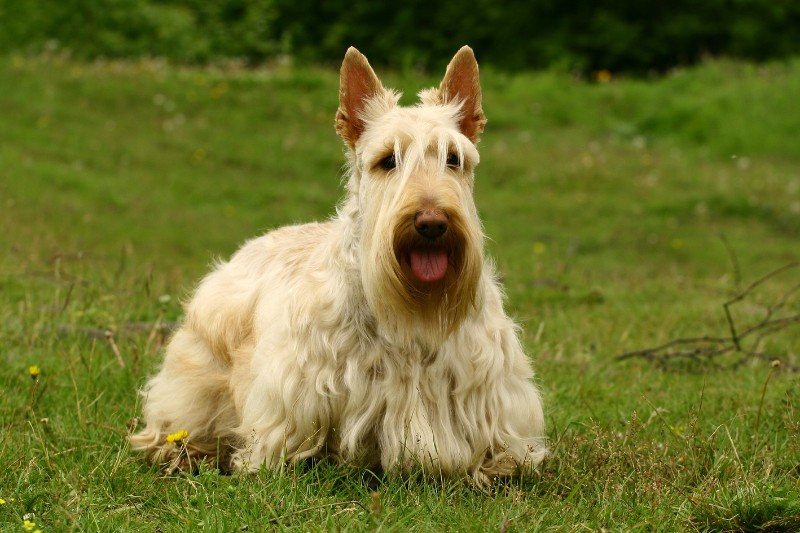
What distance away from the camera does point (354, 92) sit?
437 cm

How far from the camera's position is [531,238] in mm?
12312

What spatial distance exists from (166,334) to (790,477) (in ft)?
12.6

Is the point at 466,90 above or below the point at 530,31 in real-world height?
above

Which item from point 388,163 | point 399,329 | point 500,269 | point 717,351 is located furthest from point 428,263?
point 500,269

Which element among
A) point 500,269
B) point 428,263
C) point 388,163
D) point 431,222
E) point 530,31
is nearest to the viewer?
point 431,222

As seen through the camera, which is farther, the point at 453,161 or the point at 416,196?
the point at 453,161

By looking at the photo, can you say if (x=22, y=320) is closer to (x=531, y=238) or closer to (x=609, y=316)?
(x=609, y=316)

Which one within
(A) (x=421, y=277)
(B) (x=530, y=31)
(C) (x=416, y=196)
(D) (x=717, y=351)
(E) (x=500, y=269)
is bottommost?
(E) (x=500, y=269)

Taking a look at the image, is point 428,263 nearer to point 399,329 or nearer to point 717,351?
point 399,329

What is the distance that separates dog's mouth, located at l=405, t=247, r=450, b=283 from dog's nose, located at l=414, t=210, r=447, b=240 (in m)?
0.13

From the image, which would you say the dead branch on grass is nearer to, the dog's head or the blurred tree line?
the dog's head

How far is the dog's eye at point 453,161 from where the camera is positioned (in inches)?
163

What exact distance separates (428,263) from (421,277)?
2.4 inches

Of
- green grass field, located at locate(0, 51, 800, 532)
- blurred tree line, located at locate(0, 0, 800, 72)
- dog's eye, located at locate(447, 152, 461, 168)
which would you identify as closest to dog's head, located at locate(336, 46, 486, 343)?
dog's eye, located at locate(447, 152, 461, 168)
